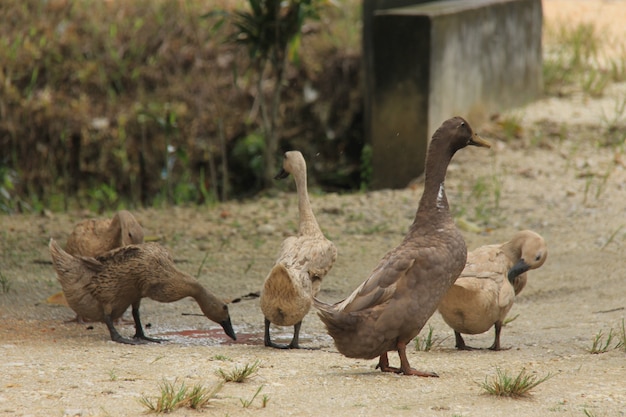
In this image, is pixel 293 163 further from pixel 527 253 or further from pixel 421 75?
pixel 421 75

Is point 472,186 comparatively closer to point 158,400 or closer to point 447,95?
point 447,95

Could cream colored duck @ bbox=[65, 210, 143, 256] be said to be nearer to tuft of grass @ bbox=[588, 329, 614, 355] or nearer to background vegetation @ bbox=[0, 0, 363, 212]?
tuft of grass @ bbox=[588, 329, 614, 355]

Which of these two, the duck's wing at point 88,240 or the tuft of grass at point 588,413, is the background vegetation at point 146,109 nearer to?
the duck's wing at point 88,240

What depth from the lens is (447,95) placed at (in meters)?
9.71

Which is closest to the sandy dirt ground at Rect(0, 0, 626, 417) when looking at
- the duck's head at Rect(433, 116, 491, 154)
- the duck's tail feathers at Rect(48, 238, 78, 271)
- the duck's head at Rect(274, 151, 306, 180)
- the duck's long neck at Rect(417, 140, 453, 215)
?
the duck's tail feathers at Rect(48, 238, 78, 271)

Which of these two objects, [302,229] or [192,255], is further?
[192,255]

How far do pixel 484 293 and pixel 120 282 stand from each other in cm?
199

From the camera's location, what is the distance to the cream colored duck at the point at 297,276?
17.0 ft

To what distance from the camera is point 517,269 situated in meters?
5.59

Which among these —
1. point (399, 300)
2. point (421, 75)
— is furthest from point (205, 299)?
point (421, 75)

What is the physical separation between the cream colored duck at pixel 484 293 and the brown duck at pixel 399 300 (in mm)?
500

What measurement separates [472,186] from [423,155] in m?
0.64

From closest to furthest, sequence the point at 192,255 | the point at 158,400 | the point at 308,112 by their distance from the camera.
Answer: the point at 158,400 < the point at 192,255 < the point at 308,112

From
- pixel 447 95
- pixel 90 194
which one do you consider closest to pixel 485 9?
pixel 447 95
